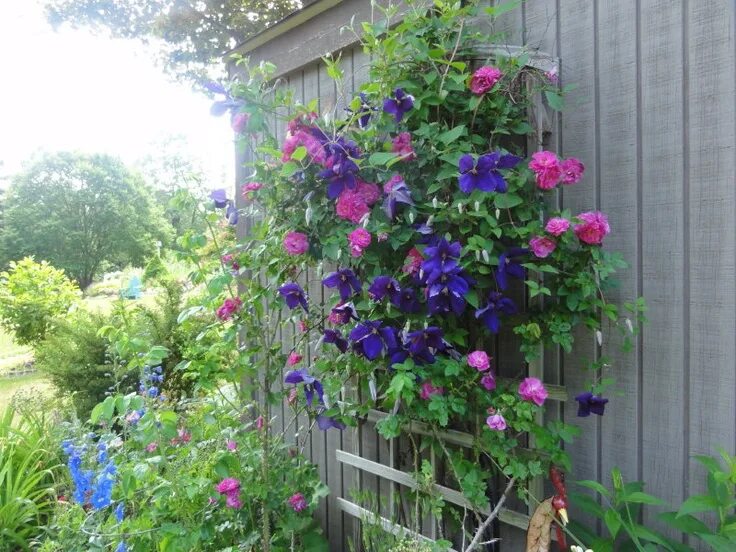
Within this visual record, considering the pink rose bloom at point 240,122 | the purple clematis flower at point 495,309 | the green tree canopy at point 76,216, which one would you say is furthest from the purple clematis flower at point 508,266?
the green tree canopy at point 76,216

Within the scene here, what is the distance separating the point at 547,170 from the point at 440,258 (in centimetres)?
39

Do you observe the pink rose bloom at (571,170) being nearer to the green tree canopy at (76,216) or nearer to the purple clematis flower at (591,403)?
the purple clematis flower at (591,403)

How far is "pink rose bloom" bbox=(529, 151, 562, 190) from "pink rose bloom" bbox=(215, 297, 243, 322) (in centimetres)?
125

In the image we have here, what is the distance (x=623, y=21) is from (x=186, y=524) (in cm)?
225

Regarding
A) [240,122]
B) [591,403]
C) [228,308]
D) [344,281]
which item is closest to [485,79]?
[344,281]

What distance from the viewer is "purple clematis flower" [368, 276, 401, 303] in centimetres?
167

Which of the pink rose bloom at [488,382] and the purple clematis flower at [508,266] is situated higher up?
the purple clematis flower at [508,266]

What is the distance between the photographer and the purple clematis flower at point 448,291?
5.04ft

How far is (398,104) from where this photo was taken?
1.71 meters

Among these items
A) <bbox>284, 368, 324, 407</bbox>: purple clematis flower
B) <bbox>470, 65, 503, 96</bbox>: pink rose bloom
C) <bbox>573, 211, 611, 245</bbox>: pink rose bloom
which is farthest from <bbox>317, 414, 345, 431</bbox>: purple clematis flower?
<bbox>470, 65, 503, 96</bbox>: pink rose bloom

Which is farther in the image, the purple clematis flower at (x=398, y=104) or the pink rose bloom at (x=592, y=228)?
the purple clematis flower at (x=398, y=104)

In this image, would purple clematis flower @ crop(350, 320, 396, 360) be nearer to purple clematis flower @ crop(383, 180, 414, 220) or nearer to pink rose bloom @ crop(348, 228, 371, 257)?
pink rose bloom @ crop(348, 228, 371, 257)

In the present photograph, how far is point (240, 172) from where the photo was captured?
3.11 m

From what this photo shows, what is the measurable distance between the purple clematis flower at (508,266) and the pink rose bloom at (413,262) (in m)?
0.24
